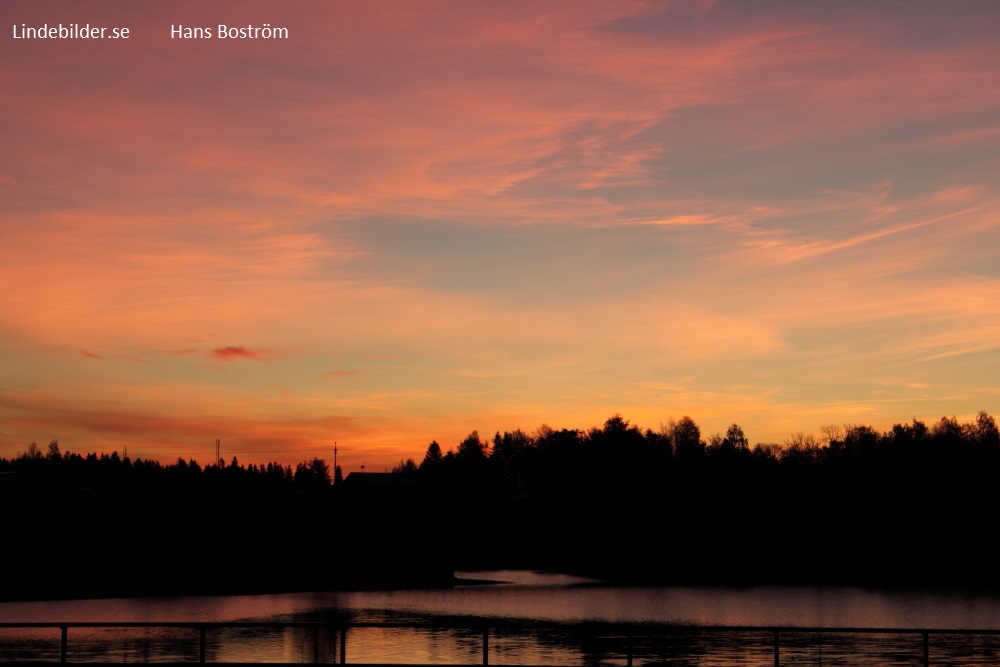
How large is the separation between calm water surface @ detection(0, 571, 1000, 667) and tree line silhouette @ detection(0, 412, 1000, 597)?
11.0 m

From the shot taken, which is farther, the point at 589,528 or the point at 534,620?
the point at 589,528

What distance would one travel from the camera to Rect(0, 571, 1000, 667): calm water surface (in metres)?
54.8

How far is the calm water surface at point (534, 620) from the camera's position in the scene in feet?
180

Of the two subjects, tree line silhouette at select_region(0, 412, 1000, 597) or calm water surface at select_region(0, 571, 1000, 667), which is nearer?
calm water surface at select_region(0, 571, 1000, 667)

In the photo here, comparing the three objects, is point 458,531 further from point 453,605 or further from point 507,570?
point 453,605

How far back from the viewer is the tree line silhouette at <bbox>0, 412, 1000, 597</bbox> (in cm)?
13375

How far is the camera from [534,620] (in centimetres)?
8881

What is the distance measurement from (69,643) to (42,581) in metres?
62.8

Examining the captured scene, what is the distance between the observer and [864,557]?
152750mm

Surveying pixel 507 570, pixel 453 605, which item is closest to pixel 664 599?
pixel 453 605

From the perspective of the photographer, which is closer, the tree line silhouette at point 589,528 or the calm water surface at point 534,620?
the calm water surface at point 534,620

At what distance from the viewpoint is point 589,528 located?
562ft

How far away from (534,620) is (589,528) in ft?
274

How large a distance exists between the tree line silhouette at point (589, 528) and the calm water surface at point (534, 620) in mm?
10963
